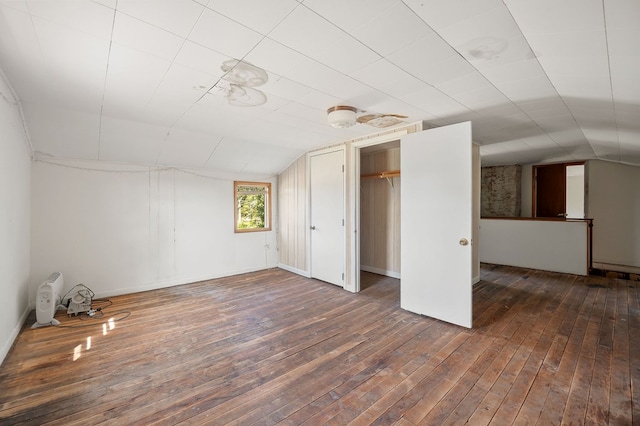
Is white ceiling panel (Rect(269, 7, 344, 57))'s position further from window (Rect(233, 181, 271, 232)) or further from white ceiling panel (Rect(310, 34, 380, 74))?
window (Rect(233, 181, 271, 232))

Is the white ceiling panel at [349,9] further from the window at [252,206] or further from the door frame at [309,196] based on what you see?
the window at [252,206]

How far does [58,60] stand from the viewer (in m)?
1.88

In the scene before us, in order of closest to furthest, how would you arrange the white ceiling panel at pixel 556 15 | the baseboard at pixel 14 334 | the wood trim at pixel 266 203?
the white ceiling panel at pixel 556 15 < the baseboard at pixel 14 334 < the wood trim at pixel 266 203

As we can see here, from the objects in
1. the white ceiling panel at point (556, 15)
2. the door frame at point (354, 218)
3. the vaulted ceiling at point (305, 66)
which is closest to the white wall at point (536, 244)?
the vaulted ceiling at point (305, 66)

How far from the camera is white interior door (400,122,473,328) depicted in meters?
2.82

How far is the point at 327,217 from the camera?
179 inches

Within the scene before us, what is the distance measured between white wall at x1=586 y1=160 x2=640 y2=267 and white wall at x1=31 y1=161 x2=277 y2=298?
7.26m

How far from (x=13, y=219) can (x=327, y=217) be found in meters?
3.63

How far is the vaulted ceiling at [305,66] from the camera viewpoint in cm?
142

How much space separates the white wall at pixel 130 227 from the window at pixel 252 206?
0.19 meters

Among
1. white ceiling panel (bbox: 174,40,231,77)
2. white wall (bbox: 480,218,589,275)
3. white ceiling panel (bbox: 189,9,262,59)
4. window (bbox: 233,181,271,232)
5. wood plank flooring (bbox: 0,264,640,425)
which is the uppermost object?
white ceiling panel (bbox: 174,40,231,77)

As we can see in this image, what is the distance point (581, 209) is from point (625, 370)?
5980 mm

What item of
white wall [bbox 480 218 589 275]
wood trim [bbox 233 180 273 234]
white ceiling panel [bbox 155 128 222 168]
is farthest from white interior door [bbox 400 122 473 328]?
white wall [bbox 480 218 589 275]

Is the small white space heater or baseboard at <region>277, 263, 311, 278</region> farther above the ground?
the small white space heater
